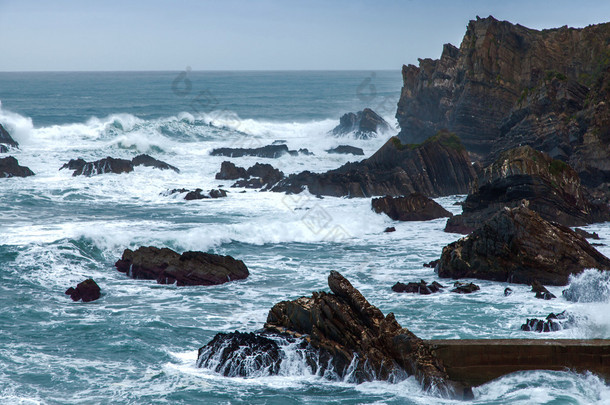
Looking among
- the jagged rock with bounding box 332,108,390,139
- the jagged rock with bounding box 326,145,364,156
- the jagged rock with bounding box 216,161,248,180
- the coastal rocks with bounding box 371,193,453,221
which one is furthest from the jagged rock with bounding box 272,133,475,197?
the jagged rock with bounding box 332,108,390,139

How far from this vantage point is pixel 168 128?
7444 cm

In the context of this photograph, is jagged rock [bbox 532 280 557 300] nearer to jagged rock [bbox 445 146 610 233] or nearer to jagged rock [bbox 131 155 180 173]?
jagged rock [bbox 445 146 610 233]

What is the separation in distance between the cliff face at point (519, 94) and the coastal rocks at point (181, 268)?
19.6 metres

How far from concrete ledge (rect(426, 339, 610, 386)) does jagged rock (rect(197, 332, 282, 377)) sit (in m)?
3.52

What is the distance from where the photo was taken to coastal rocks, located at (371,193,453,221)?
1300 inches

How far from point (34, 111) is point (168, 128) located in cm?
2876

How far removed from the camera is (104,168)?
153ft

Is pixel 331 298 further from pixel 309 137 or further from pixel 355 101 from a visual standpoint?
pixel 355 101

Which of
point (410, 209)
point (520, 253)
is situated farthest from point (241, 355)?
point (410, 209)

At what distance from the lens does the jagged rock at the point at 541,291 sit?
1988 cm

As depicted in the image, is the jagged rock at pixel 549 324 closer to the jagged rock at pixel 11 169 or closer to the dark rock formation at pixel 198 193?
A: the dark rock formation at pixel 198 193

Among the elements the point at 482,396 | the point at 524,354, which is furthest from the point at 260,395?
the point at 524,354

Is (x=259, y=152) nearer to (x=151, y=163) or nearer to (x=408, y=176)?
(x=151, y=163)

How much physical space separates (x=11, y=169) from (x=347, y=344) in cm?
3793
